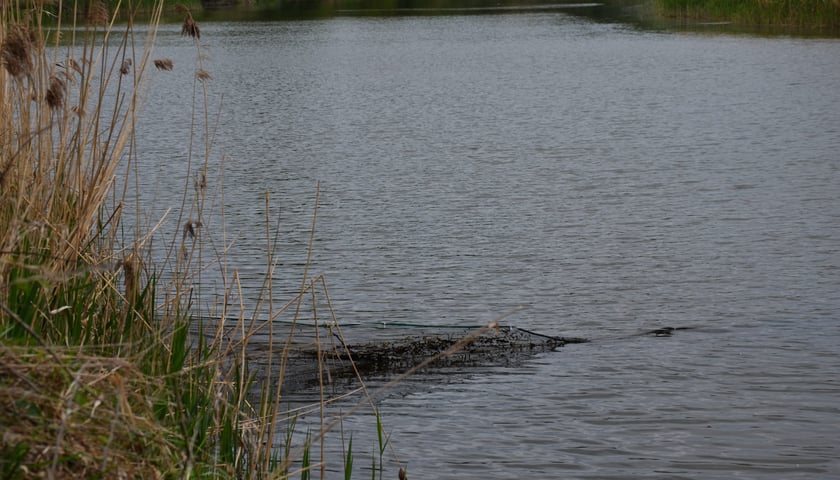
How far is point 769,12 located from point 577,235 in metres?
22.3

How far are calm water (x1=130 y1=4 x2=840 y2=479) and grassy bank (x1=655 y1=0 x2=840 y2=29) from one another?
463cm

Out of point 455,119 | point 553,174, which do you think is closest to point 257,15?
point 455,119

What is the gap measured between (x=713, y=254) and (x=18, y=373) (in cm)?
731

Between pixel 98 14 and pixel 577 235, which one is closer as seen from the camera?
pixel 98 14

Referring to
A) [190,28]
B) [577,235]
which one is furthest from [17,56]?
[577,235]

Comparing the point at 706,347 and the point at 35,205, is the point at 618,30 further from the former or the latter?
the point at 35,205

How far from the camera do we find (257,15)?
48562mm

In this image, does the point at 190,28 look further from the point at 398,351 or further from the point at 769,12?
the point at 769,12

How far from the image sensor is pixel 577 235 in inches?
379

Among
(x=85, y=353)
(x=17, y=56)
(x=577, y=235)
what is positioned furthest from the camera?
(x=577, y=235)

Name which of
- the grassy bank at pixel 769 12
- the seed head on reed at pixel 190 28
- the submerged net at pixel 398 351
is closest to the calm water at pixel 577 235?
the submerged net at pixel 398 351

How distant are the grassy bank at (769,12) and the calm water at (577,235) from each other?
463 cm

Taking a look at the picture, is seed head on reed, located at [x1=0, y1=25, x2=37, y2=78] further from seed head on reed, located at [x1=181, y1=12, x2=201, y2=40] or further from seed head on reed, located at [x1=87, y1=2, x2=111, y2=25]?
seed head on reed, located at [x1=181, y1=12, x2=201, y2=40]

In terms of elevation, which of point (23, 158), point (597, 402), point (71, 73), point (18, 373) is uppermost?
point (71, 73)
